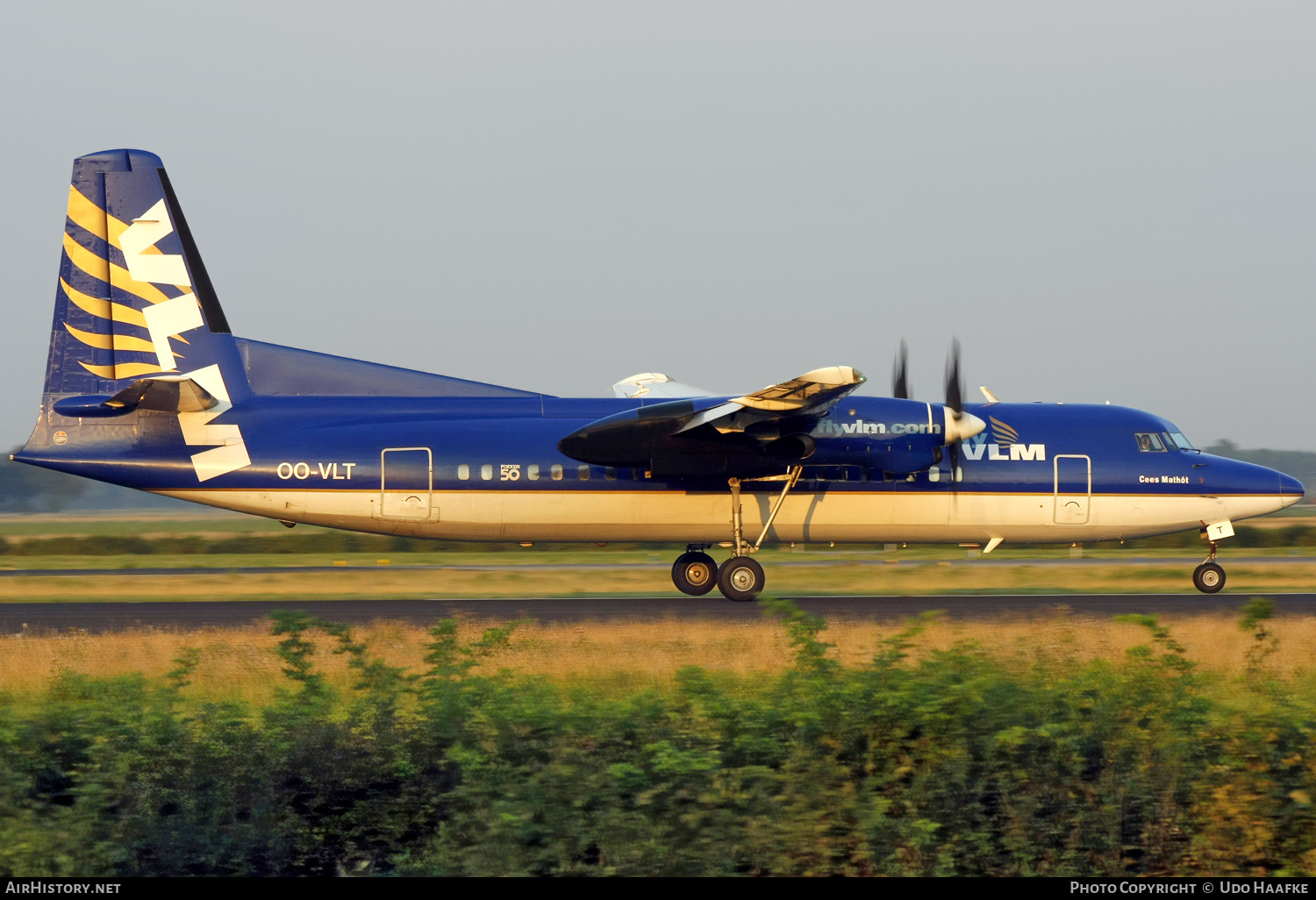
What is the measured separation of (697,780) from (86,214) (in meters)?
18.0

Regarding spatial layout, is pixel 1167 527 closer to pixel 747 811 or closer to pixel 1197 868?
pixel 1197 868

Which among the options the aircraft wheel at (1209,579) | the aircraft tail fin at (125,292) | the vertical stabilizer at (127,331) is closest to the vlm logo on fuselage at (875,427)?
the aircraft wheel at (1209,579)

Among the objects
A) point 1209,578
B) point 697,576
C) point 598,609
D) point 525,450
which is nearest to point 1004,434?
point 1209,578

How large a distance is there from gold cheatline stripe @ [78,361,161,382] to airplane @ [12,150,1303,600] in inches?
1.3

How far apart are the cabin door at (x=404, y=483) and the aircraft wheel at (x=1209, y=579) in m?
15.0

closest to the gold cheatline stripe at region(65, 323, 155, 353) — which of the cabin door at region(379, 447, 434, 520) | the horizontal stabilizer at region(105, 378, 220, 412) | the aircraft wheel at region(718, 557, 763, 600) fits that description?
the horizontal stabilizer at region(105, 378, 220, 412)

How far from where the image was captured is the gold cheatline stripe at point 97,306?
20594mm

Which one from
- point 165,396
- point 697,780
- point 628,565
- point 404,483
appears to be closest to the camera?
A: point 697,780

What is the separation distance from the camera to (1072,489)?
21672 mm

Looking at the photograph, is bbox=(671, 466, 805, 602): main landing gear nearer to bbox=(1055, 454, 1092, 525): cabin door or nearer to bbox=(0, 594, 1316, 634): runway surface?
bbox=(0, 594, 1316, 634): runway surface

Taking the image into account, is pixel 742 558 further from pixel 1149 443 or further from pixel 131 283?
pixel 131 283

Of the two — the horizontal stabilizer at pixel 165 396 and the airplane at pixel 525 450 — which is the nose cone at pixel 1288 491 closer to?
the airplane at pixel 525 450

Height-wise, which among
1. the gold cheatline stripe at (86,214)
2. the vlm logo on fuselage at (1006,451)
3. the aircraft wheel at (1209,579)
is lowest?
the aircraft wheel at (1209,579)
